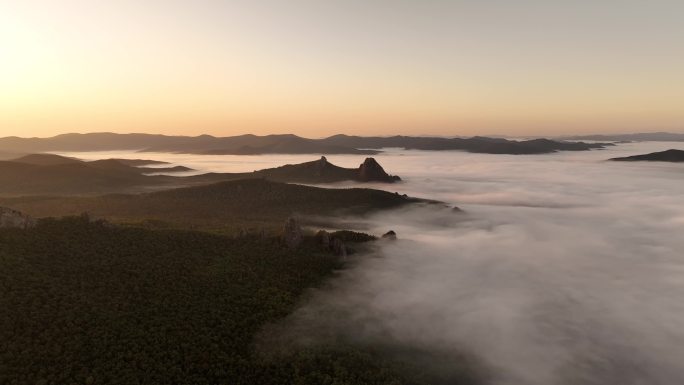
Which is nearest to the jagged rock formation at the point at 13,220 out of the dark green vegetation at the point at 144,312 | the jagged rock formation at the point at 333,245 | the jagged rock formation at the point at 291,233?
the dark green vegetation at the point at 144,312

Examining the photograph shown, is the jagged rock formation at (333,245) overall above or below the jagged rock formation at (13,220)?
below

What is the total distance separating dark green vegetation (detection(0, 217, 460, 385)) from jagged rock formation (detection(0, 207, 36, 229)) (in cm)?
189

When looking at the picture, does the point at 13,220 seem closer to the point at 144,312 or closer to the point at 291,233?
the point at 144,312

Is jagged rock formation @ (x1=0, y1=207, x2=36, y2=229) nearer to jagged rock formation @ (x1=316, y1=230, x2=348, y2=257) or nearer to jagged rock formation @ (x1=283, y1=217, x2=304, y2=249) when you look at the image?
jagged rock formation @ (x1=283, y1=217, x2=304, y2=249)

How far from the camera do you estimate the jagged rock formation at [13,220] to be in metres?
86.7

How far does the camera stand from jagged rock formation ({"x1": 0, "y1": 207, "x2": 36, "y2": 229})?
86.7 metres

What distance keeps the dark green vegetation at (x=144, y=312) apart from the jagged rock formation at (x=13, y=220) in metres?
1.89

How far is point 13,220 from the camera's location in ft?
289

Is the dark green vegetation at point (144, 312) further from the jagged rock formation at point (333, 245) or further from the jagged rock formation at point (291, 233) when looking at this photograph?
the jagged rock formation at point (333, 245)

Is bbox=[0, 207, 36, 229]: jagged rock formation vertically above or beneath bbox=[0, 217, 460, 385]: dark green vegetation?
above

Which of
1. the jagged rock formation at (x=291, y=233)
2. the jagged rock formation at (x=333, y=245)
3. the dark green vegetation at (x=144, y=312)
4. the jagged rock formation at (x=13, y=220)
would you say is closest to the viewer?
the dark green vegetation at (x=144, y=312)

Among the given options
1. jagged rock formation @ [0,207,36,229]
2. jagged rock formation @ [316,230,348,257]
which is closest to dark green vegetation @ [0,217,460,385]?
jagged rock formation @ [0,207,36,229]

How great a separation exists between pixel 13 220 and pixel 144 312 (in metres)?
43.0

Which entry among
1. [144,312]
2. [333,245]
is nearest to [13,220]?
[144,312]
